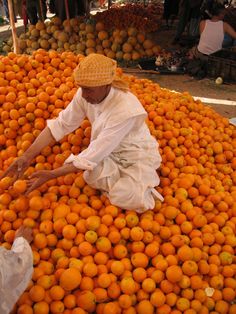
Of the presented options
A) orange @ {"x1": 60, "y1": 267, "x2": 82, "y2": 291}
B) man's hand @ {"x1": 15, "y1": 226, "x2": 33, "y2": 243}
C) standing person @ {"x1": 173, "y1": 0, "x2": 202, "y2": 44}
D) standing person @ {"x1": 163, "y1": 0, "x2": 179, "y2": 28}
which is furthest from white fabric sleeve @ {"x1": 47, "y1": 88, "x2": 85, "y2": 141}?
standing person @ {"x1": 163, "y1": 0, "x2": 179, "y2": 28}

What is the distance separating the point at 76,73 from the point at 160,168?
1.15m

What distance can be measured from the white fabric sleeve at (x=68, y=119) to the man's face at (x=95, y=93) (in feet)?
1.17

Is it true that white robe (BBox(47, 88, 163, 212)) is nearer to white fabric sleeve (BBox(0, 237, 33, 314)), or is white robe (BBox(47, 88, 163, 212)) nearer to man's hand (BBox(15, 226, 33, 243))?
man's hand (BBox(15, 226, 33, 243))

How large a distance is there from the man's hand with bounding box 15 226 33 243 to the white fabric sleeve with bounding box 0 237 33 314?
→ 1.73 ft

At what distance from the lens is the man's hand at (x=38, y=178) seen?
228 centimetres

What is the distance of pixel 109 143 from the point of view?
7.33 ft

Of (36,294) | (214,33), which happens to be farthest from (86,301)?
(214,33)

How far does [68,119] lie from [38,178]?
0.54 meters

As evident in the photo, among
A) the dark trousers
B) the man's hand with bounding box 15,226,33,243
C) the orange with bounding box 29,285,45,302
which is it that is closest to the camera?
the orange with bounding box 29,285,45,302

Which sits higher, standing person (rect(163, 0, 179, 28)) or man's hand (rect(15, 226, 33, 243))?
man's hand (rect(15, 226, 33, 243))

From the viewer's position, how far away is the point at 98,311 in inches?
81.2

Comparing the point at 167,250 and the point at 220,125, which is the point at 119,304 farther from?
the point at 220,125

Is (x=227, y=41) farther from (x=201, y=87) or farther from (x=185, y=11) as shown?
(x=185, y=11)

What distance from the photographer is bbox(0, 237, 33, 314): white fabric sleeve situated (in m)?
1.50
